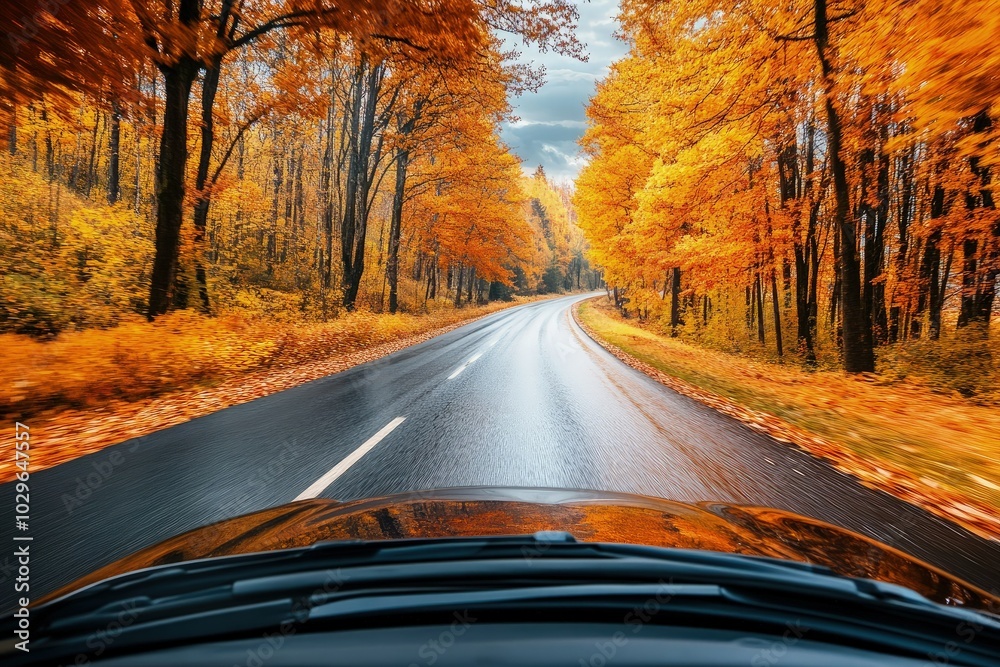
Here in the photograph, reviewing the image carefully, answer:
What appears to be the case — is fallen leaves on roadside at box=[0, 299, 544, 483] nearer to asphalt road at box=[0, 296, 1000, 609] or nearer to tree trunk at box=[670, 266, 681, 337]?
asphalt road at box=[0, 296, 1000, 609]

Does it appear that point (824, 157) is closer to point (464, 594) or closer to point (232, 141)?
point (464, 594)

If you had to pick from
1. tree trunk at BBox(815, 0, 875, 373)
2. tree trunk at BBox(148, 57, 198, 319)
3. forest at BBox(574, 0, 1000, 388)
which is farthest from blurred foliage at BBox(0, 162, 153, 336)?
tree trunk at BBox(815, 0, 875, 373)

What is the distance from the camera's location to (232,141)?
683 inches

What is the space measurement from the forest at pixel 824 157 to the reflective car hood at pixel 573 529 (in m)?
6.33

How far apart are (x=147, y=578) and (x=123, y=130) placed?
30.2 metres

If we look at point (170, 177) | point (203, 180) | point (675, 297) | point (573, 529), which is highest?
point (203, 180)

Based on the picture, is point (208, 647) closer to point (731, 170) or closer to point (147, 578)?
point (147, 578)

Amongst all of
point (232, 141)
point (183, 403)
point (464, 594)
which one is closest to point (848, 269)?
point (464, 594)

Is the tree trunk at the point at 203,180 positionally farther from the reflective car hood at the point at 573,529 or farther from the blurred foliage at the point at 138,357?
the reflective car hood at the point at 573,529

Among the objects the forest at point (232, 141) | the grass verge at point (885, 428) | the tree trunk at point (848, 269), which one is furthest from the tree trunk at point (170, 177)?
the tree trunk at point (848, 269)

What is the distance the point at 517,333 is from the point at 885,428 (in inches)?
485

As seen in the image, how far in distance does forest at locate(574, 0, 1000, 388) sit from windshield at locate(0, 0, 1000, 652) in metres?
0.08

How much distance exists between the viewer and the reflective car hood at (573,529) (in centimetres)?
171

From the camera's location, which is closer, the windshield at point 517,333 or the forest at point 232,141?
the windshield at point 517,333
